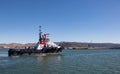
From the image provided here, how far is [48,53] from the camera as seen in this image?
242 feet

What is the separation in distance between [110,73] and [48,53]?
1763 inches

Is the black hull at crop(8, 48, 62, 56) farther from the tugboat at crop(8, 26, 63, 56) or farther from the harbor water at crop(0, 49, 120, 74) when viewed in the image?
the harbor water at crop(0, 49, 120, 74)

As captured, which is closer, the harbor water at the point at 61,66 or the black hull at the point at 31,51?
the harbor water at the point at 61,66

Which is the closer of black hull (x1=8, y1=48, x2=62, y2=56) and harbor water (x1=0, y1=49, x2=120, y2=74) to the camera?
harbor water (x1=0, y1=49, x2=120, y2=74)

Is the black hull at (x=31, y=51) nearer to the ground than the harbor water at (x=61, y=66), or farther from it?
farther from it

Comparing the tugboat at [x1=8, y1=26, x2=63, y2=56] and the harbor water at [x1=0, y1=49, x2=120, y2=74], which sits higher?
the tugboat at [x1=8, y1=26, x2=63, y2=56]

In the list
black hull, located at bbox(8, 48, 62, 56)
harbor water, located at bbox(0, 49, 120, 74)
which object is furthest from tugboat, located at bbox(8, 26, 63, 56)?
harbor water, located at bbox(0, 49, 120, 74)

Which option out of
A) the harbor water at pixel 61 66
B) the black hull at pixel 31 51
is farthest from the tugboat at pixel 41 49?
the harbor water at pixel 61 66

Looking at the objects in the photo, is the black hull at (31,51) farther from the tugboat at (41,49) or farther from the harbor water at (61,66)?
the harbor water at (61,66)

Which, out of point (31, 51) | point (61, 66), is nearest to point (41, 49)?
point (31, 51)

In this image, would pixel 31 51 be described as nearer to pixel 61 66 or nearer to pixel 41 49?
pixel 41 49

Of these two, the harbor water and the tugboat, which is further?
the tugboat

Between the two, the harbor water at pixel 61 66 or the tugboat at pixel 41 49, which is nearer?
the harbor water at pixel 61 66

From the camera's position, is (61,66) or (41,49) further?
(41,49)
